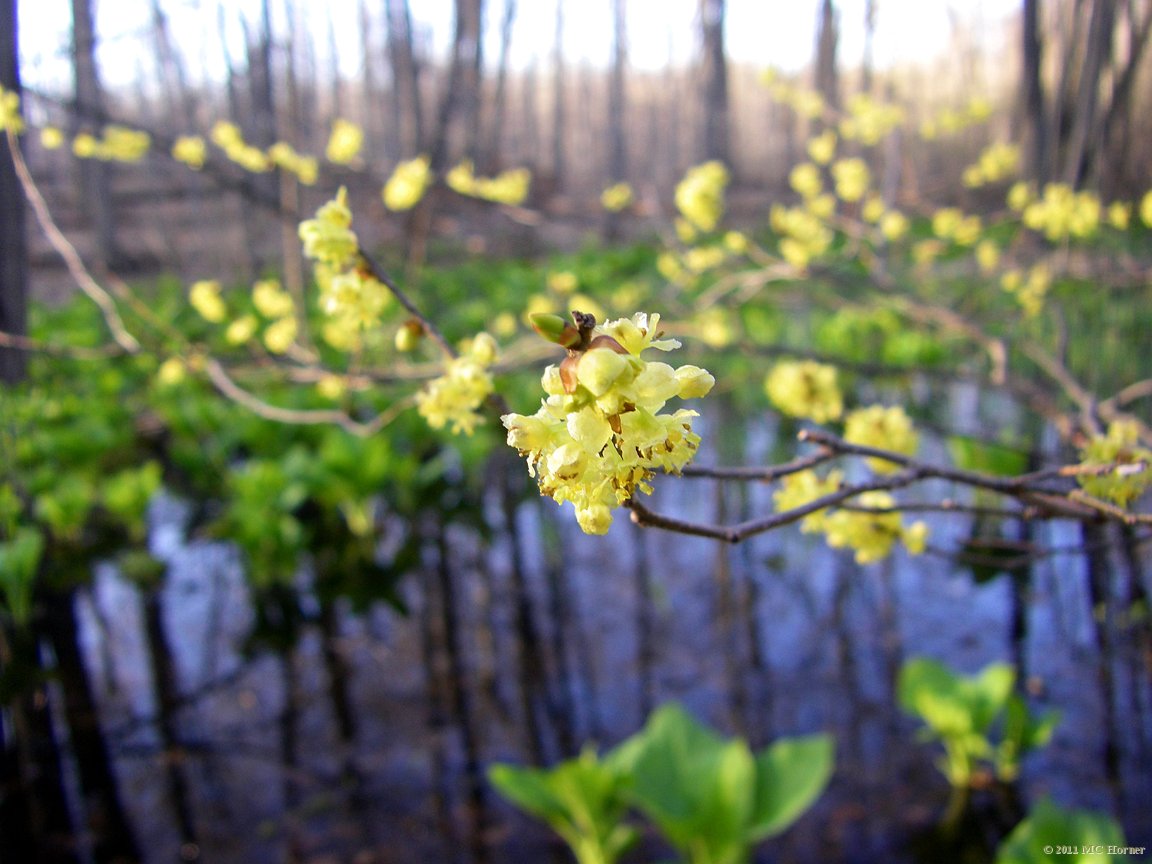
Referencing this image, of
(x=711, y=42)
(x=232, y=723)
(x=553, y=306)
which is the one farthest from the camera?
(x=711, y=42)

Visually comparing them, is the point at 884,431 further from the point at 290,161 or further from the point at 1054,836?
the point at 290,161

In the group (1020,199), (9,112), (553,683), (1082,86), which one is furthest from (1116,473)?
(1020,199)

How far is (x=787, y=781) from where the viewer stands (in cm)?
165

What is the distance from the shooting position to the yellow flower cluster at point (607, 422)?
1.73ft

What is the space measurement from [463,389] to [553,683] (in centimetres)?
180

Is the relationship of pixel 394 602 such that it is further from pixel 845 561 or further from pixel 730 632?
pixel 845 561

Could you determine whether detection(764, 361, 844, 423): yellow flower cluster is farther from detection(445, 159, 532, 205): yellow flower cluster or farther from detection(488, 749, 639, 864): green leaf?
detection(445, 159, 532, 205): yellow flower cluster

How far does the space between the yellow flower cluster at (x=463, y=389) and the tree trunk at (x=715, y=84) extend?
1138 centimetres

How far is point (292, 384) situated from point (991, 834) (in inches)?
185

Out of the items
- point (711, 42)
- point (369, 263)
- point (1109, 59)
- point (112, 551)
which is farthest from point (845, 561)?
point (711, 42)

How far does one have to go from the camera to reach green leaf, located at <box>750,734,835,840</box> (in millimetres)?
1576

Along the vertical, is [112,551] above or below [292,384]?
below

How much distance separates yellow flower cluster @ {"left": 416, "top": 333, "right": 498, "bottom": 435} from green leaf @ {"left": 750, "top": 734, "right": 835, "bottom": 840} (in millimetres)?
1076

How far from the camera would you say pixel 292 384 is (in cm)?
545
